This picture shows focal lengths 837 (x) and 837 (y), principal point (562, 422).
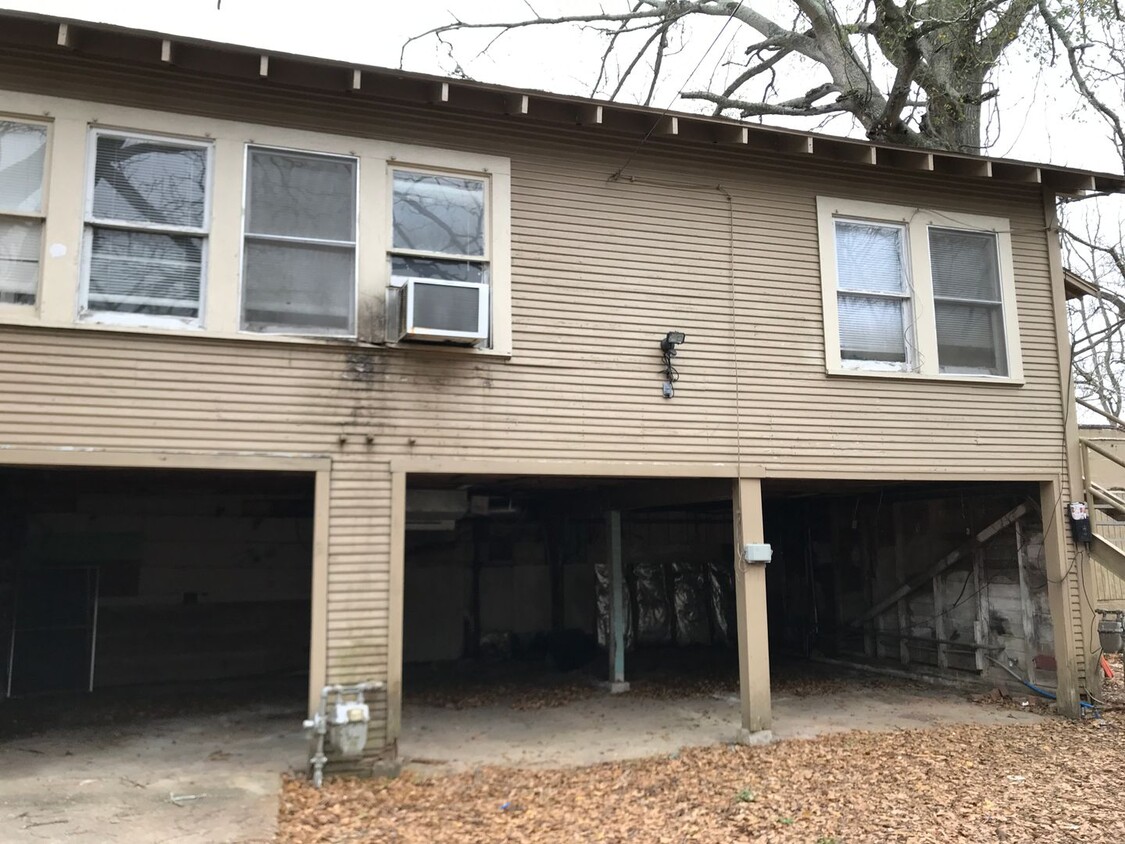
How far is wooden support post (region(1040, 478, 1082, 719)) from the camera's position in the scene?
855cm

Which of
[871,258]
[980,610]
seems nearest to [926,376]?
[871,258]

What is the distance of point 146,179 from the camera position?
637 cm

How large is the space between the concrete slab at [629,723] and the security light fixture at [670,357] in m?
3.21

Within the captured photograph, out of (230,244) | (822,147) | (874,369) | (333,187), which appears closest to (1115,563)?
(874,369)

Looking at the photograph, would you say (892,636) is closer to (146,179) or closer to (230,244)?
(230,244)

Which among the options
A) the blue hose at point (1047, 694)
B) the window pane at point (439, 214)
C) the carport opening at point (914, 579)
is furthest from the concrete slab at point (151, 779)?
the blue hose at point (1047, 694)

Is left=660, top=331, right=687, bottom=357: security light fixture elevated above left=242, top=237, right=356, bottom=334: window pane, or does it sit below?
below

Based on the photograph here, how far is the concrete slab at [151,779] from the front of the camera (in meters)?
5.20

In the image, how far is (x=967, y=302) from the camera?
345 inches

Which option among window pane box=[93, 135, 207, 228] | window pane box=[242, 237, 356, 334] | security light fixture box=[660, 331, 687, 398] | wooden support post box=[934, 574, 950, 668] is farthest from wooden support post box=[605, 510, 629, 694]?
window pane box=[93, 135, 207, 228]

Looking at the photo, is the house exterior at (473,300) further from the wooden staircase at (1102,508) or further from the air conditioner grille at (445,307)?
the wooden staircase at (1102,508)

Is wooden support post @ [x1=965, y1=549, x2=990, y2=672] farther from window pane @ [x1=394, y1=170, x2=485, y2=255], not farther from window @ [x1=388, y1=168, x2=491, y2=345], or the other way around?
window pane @ [x1=394, y1=170, x2=485, y2=255]

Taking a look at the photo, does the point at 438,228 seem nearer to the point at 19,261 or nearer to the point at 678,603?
the point at 19,261

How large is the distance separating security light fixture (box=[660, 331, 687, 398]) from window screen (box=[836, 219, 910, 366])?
1.86 metres
